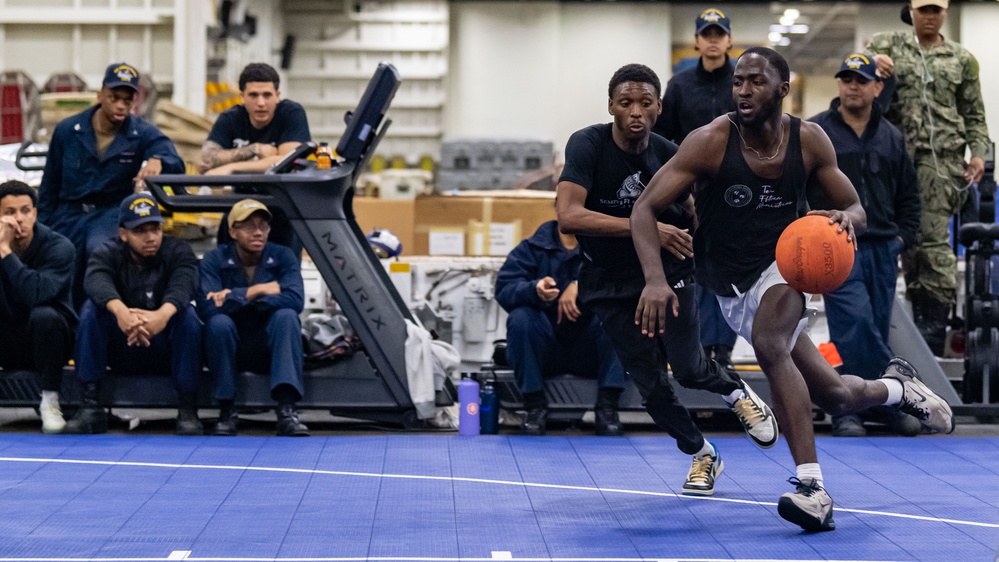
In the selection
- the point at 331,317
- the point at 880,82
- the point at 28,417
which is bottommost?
the point at 28,417

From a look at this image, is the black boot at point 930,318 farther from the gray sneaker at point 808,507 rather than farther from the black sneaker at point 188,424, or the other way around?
the black sneaker at point 188,424

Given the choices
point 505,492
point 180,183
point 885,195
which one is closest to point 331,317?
point 180,183

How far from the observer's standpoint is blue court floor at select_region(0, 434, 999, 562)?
15.3 ft

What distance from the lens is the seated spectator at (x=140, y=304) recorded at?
7.62 metres

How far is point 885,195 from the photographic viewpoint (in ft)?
25.8

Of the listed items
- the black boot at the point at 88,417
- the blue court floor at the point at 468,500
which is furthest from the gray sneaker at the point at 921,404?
the black boot at the point at 88,417

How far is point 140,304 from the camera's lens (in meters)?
7.74

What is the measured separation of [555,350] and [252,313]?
5.90ft

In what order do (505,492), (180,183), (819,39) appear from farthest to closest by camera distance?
(819,39) < (180,183) < (505,492)

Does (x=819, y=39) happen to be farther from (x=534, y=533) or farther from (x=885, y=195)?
(x=534, y=533)

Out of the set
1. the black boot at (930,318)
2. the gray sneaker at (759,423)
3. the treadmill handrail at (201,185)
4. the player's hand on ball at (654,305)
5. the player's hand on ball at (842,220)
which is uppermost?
the treadmill handrail at (201,185)

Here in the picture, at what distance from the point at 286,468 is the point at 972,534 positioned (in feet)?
10.4

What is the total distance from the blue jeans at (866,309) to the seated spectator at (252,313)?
313cm

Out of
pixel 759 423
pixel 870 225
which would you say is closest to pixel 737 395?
pixel 759 423
